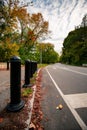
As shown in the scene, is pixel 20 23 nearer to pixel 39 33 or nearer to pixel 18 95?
pixel 39 33

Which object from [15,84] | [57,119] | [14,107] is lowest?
[57,119]

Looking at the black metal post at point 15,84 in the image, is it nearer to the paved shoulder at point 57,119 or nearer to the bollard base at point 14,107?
the bollard base at point 14,107

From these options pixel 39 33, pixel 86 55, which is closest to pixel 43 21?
pixel 39 33

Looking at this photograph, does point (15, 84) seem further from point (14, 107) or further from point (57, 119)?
point (57, 119)

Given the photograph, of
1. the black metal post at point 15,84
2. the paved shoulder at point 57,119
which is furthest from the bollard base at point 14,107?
the paved shoulder at point 57,119

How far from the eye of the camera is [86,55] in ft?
191

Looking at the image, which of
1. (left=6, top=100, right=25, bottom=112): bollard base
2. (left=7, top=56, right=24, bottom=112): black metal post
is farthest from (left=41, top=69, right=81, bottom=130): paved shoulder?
(left=7, top=56, right=24, bottom=112): black metal post

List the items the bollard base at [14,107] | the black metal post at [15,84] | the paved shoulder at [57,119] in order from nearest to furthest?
the paved shoulder at [57,119], the bollard base at [14,107], the black metal post at [15,84]

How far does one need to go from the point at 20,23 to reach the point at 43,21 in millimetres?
5170

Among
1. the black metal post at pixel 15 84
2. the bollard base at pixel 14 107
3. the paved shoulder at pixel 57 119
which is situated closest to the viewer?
the paved shoulder at pixel 57 119

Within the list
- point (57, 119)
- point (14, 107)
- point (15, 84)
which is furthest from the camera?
point (15, 84)

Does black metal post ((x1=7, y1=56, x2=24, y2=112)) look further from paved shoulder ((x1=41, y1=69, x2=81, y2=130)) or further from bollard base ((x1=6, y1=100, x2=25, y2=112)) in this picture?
paved shoulder ((x1=41, y1=69, x2=81, y2=130))

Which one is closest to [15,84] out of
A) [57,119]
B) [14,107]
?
[14,107]

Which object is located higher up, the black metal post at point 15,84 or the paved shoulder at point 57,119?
the black metal post at point 15,84
